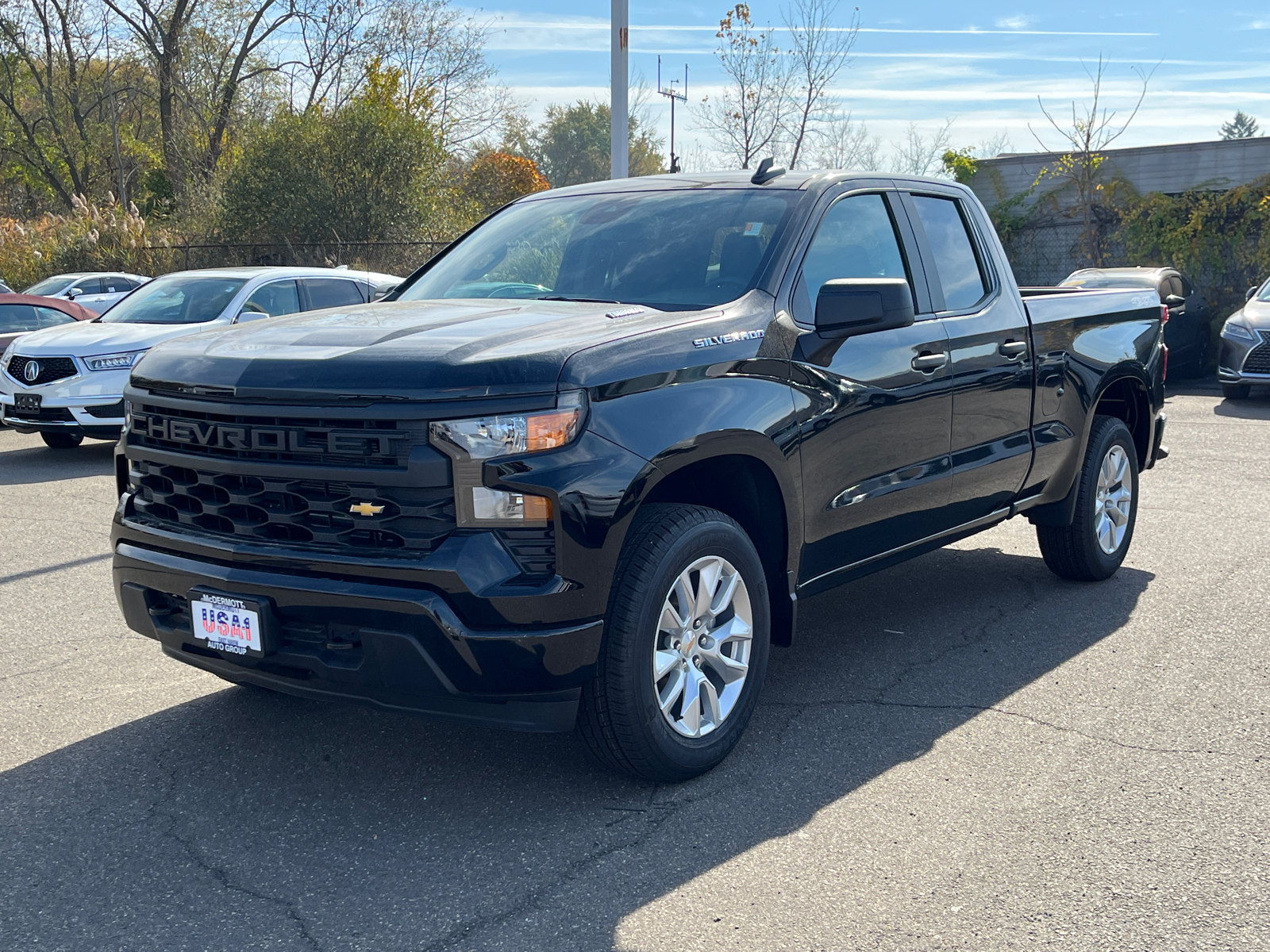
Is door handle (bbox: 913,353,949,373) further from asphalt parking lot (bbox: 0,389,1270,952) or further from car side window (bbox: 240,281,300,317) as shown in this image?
car side window (bbox: 240,281,300,317)

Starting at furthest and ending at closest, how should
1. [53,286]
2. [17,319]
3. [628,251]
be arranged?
[53,286], [17,319], [628,251]

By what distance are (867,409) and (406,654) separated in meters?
2.04

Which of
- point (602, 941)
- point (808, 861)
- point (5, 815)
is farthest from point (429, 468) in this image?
point (5, 815)

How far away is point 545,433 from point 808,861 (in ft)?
4.56

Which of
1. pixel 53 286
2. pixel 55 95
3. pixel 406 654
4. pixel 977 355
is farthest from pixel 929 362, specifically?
pixel 55 95

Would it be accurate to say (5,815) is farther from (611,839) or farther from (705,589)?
(705,589)

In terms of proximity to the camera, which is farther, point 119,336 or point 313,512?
point 119,336

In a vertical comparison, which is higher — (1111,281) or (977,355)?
(977,355)

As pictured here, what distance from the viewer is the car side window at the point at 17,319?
13258mm

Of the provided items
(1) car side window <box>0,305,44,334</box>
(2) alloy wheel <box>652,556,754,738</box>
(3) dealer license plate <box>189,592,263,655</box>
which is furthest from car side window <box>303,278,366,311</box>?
(2) alloy wheel <box>652,556,754,738</box>

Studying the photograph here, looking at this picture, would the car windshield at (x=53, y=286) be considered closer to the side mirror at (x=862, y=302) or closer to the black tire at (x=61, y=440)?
the black tire at (x=61, y=440)

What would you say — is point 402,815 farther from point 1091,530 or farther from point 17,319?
point 17,319

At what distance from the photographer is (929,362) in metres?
4.84

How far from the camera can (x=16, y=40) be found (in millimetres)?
38000
